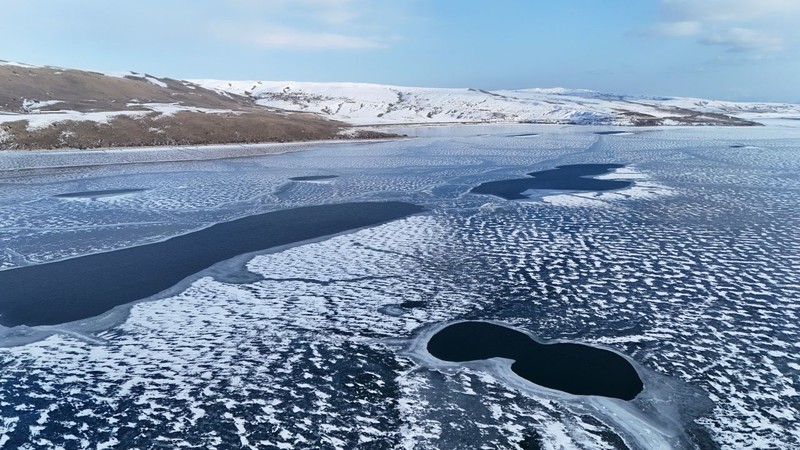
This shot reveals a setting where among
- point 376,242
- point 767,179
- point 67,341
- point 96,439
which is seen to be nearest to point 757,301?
point 376,242

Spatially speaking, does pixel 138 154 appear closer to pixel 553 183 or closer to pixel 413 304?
pixel 553 183

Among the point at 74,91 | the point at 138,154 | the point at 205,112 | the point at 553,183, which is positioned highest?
the point at 74,91

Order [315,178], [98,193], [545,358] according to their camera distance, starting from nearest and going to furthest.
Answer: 1. [545,358]
2. [98,193]
3. [315,178]

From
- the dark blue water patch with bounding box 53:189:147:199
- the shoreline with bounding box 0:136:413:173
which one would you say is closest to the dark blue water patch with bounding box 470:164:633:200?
the dark blue water patch with bounding box 53:189:147:199

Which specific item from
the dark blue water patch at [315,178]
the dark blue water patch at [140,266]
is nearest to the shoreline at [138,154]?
the dark blue water patch at [315,178]

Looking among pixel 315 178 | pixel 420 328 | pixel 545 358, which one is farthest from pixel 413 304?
pixel 315 178
